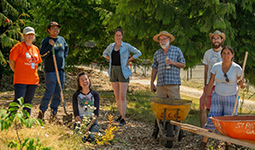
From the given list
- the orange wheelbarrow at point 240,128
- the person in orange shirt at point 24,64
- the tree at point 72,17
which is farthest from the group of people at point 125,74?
the tree at point 72,17

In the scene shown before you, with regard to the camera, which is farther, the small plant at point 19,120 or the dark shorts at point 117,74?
the dark shorts at point 117,74

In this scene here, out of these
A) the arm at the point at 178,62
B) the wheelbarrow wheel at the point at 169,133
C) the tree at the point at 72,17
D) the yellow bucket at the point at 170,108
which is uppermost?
the tree at the point at 72,17

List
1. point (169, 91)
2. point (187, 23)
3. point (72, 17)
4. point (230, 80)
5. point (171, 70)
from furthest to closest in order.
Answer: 1. point (72, 17)
2. point (187, 23)
3. point (169, 91)
4. point (171, 70)
5. point (230, 80)

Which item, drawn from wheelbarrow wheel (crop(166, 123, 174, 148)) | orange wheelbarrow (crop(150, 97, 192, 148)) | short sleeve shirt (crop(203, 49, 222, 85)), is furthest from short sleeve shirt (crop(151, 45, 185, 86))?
wheelbarrow wheel (crop(166, 123, 174, 148))

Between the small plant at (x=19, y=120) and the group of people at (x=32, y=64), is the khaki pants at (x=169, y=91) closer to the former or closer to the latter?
the group of people at (x=32, y=64)

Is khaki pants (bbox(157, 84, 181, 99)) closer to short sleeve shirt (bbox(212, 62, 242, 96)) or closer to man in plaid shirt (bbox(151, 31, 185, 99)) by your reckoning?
man in plaid shirt (bbox(151, 31, 185, 99))

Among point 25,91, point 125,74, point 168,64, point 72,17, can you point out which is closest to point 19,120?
point 25,91

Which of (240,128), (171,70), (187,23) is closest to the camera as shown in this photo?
(240,128)

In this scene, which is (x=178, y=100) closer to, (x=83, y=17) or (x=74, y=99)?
(x=74, y=99)

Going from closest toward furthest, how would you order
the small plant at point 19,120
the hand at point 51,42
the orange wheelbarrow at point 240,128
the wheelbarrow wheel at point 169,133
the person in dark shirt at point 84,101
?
the small plant at point 19,120 < the orange wheelbarrow at point 240,128 < the wheelbarrow wheel at point 169,133 < the person in dark shirt at point 84,101 < the hand at point 51,42

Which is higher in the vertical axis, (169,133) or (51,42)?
(51,42)

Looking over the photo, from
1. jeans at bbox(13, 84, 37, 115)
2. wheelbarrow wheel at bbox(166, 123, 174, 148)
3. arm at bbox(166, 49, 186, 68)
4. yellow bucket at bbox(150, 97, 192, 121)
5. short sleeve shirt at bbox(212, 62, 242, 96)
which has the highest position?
arm at bbox(166, 49, 186, 68)

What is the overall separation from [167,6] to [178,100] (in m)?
2.52

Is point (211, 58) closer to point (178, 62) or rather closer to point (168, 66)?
point (178, 62)
